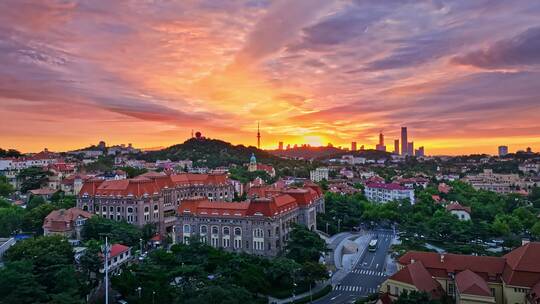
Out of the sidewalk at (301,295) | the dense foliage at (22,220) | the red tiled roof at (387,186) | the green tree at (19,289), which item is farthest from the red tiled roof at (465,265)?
the red tiled roof at (387,186)

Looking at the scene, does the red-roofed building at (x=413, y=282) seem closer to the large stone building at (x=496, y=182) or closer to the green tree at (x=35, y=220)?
the green tree at (x=35, y=220)

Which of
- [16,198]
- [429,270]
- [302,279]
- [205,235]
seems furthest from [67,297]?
[16,198]

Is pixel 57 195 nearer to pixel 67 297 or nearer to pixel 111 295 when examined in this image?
pixel 111 295

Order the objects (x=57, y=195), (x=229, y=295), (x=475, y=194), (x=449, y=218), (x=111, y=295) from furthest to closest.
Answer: (x=475, y=194), (x=57, y=195), (x=449, y=218), (x=111, y=295), (x=229, y=295)

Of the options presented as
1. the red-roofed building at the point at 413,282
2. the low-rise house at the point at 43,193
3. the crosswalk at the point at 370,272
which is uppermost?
the low-rise house at the point at 43,193

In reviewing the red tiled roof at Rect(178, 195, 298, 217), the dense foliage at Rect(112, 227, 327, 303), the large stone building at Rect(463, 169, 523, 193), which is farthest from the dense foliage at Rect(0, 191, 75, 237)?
the large stone building at Rect(463, 169, 523, 193)

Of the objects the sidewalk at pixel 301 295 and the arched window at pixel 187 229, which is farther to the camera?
the arched window at pixel 187 229

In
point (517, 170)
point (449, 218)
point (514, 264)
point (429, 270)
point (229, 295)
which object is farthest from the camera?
point (517, 170)
